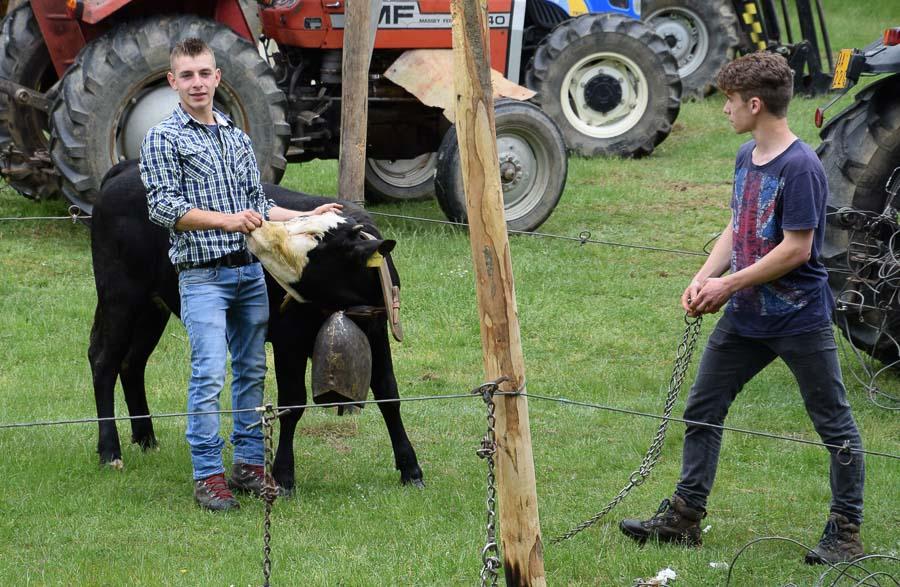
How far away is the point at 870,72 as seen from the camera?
21.7 feet

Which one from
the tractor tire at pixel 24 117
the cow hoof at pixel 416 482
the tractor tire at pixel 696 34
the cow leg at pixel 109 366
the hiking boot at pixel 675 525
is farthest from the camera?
the tractor tire at pixel 696 34

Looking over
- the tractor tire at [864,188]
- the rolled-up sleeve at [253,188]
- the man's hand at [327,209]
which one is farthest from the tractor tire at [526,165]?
the rolled-up sleeve at [253,188]

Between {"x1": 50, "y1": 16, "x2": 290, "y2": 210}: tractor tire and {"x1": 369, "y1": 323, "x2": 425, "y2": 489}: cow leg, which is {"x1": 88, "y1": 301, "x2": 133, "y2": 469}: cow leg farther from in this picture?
{"x1": 50, "y1": 16, "x2": 290, "y2": 210}: tractor tire

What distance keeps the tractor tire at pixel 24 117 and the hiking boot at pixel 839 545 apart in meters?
7.79

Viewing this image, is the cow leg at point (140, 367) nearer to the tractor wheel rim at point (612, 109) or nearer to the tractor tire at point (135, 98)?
the tractor tire at point (135, 98)

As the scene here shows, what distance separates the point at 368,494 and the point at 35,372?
285cm

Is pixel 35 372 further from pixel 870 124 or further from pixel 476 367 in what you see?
pixel 870 124

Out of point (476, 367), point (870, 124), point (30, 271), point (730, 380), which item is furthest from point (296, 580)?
point (30, 271)

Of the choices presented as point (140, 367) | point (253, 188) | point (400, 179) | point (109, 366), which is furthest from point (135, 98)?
point (253, 188)

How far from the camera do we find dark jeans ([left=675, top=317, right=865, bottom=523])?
4.60 m

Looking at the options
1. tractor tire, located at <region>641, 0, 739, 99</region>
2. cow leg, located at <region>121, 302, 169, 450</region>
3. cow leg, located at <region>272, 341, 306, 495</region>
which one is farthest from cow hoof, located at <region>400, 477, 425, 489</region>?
tractor tire, located at <region>641, 0, 739, 99</region>

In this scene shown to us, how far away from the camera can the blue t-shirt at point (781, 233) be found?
176 inches

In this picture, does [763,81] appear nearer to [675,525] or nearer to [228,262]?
[675,525]

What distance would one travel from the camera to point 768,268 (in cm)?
448
